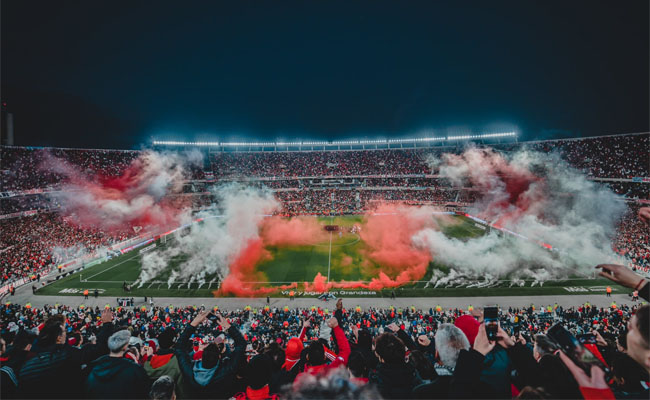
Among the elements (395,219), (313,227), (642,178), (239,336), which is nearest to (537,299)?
(395,219)

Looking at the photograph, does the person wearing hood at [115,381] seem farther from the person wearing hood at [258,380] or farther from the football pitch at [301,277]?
the football pitch at [301,277]

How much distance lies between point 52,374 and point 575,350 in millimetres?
5381

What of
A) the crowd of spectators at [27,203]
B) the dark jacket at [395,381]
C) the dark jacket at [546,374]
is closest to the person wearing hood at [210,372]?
the dark jacket at [395,381]

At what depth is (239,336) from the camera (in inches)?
162

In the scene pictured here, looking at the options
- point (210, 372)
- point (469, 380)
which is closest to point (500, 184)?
point (469, 380)

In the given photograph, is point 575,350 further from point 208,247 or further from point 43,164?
point 43,164

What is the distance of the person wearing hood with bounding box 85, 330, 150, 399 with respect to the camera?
9.57ft

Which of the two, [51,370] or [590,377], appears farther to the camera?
[51,370]

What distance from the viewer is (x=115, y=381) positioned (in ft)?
9.64

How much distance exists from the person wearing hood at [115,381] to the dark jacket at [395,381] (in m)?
2.58

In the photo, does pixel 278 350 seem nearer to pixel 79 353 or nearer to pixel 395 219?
pixel 79 353

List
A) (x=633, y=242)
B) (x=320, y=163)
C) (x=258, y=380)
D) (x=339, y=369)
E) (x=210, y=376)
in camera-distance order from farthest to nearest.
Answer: (x=320, y=163), (x=633, y=242), (x=210, y=376), (x=258, y=380), (x=339, y=369)

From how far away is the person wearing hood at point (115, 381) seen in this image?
292 centimetres

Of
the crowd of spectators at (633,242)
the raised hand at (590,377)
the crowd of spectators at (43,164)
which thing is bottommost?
the crowd of spectators at (633,242)
